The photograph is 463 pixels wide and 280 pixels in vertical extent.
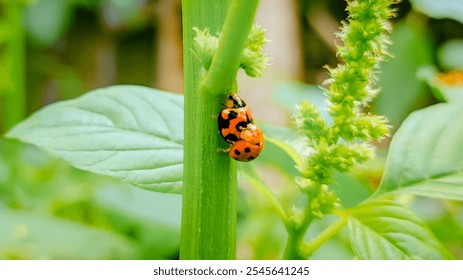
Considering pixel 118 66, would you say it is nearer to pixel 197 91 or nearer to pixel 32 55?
pixel 32 55

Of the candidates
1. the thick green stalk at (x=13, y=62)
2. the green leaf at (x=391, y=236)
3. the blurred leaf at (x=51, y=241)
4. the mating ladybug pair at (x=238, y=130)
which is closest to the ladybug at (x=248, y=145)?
the mating ladybug pair at (x=238, y=130)

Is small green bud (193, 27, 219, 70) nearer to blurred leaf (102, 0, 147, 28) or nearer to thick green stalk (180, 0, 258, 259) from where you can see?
thick green stalk (180, 0, 258, 259)

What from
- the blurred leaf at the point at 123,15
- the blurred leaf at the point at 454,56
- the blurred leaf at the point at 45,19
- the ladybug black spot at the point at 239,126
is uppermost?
the blurred leaf at the point at 123,15

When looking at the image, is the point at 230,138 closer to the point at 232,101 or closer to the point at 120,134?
the point at 232,101

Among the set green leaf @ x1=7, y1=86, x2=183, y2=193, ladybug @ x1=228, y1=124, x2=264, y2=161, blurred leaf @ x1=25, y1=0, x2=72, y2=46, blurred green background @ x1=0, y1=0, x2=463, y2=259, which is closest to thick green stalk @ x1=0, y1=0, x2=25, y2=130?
blurred green background @ x1=0, y1=0, x2=463, y2=259

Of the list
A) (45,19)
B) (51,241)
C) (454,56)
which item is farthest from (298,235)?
(45,19)

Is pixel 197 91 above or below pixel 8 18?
below

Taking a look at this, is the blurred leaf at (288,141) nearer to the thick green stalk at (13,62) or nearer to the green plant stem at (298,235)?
the green plant stem at (298,235)

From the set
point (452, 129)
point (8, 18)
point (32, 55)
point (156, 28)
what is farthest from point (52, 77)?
point (452, 129)

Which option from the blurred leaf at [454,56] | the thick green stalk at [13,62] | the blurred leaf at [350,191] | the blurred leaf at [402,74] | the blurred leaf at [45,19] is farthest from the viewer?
the blurred leaf at [45,19]
